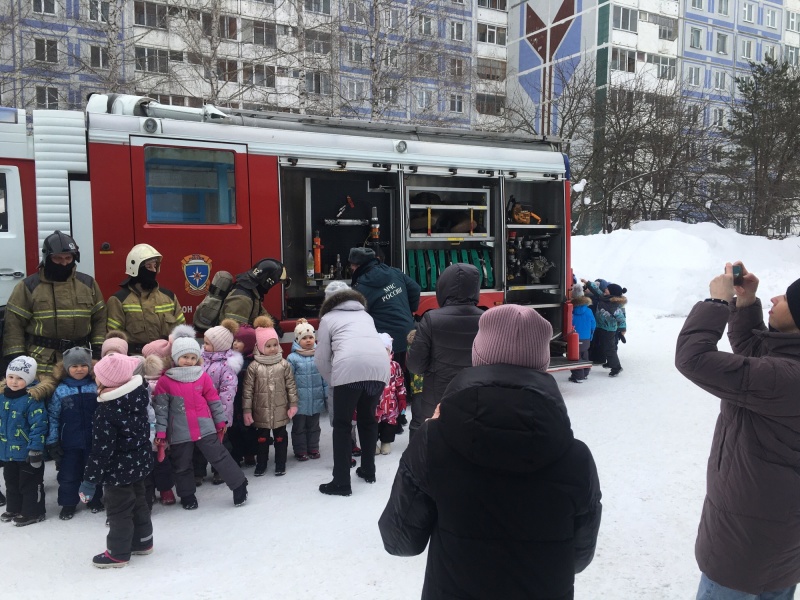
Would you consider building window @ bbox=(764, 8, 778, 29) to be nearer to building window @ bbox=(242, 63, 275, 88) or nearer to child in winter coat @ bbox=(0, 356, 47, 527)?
building window @ bbox=(242, 63, 275, 88)

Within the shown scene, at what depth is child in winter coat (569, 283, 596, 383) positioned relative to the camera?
9344 mm

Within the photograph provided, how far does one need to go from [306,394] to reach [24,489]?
220 cm

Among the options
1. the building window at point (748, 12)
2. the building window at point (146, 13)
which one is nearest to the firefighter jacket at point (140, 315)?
the building window at point (146, 13)

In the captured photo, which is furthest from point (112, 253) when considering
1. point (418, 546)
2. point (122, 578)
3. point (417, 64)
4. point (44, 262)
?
point (417, 64)

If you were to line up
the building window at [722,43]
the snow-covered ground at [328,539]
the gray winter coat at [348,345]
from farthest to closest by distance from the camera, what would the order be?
the building window at [722,43], the gray winter coat at [348,345], the snow-covered ground at [328,539]

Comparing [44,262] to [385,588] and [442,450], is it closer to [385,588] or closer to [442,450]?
[385,588]

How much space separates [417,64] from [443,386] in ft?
60.1

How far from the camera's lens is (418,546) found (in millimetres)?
2270

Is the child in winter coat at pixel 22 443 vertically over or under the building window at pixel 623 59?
under

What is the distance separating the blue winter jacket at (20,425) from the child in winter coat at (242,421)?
4.89 ft

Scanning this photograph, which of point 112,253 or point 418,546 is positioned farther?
point 112,253

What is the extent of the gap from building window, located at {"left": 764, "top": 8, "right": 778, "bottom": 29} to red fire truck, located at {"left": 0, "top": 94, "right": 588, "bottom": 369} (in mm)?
50902

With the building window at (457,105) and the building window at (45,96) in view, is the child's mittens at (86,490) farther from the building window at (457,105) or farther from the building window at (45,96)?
the building window at (457,105)

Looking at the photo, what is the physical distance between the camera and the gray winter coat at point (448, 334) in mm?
5078
